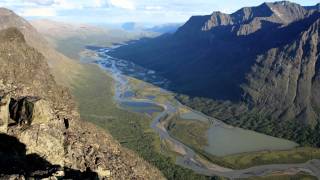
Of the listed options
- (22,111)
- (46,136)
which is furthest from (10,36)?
(46,136)

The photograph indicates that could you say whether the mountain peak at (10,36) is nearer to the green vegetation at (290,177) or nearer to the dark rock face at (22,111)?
the dark rock face at (22,111)

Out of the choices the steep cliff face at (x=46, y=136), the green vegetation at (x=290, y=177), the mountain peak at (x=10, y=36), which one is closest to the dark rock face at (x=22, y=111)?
the steep cliff face at (x=46, y=136)

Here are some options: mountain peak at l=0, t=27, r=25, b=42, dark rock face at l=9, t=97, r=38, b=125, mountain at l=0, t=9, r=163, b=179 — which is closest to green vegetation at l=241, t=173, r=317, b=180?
mountain at l=0, t=9, r=163, b=179

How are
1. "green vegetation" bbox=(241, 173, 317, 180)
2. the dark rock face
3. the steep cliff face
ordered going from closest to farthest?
1. the steep cliff face
2. the dark rock face
3. "green vegetation" bbox=(241, 173, 317, 180)

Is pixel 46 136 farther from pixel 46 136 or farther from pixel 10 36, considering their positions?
pixel 10 36

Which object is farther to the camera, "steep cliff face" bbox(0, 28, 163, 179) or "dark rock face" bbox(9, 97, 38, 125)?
"dark rock face" bbox(9, 97, 38, 125)

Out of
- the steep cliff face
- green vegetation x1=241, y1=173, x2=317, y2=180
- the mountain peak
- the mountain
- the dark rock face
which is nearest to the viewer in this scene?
the mountain

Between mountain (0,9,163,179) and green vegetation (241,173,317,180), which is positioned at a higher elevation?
mountain (0,9,163,179)

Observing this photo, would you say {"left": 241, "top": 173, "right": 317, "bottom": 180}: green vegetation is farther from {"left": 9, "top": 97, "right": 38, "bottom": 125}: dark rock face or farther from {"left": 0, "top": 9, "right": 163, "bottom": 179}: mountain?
{"left": 9, "top": 97, "right": 38, "bottom": 125}: dark rock face

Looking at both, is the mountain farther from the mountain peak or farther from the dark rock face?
the mountain peak

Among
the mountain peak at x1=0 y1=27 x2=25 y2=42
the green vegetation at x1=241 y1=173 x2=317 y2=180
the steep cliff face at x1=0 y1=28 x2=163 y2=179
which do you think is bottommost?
the green vegetation at x1=241 y1=173 x2=317 y2=180

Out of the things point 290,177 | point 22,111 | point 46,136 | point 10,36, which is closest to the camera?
point 22,111
